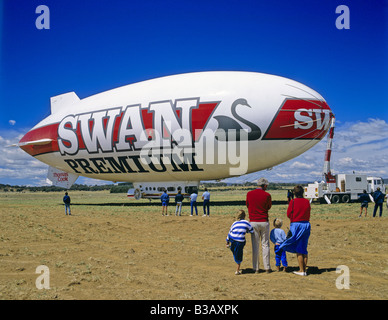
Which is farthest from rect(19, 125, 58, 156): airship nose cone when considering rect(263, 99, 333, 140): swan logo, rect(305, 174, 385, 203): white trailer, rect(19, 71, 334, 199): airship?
rect(305, 174, 385, 203): white trailer

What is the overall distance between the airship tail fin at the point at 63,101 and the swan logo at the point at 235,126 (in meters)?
19.7

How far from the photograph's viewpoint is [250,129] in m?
26.9

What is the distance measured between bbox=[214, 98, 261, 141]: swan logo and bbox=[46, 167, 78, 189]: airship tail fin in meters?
20.1

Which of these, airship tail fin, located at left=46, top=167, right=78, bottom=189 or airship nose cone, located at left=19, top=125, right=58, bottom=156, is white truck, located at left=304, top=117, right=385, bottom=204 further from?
airship nose cone, located at left=19, top=125, right=58, bottom=156

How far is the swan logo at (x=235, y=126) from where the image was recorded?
2688 centimetres

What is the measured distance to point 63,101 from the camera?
39.2 metres

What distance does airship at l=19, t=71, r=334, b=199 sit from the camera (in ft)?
88.6

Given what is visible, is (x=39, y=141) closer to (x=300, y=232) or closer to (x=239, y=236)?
(x=239, y=236)

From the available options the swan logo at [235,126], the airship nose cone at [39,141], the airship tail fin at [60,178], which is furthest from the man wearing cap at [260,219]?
the airship tail fin at [60,178]

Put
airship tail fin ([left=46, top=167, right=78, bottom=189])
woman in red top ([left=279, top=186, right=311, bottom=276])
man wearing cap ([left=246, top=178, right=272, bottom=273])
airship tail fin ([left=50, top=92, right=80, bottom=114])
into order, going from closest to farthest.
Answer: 1. woman in red top ([left=279, top=186, right=311, bottom=276])
2. man wearing cap ([left=246, top=178, right=272, bottom=273])
3. airship tail fin ([left=50, top=92, right=80, bottom=114])
4. airship tail fin ([left=46, top=167, right=78, bottom=189])

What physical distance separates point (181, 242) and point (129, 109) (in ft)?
63.6

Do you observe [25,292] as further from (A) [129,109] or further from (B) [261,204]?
(A) [129,109]

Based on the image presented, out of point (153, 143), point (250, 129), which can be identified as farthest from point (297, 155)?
point (153, 143)

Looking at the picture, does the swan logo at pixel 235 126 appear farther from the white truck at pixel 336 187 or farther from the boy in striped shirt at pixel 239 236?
the boy in striped shirt at pixel 239 236
